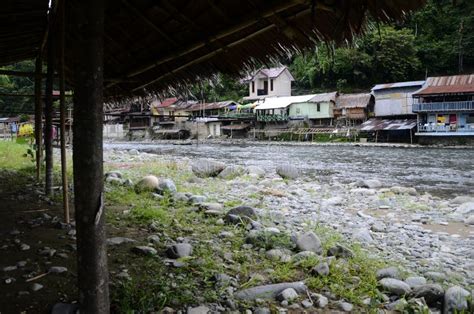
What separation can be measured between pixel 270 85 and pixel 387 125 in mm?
17359

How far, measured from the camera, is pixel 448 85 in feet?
105

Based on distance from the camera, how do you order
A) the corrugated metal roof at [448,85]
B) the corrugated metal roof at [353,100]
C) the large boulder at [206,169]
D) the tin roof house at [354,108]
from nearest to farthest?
the large boulder at [206,169] → the corrugated metal roof at [448,85] → the corrugated metal roof at [353,100] → the tin roof house at [354,108]

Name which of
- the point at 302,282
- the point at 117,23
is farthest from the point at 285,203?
the point at 117,23

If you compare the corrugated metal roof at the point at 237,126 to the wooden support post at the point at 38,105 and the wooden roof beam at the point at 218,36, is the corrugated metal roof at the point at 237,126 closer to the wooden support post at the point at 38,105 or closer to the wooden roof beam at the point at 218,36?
the wooden support post at the point at 38,105

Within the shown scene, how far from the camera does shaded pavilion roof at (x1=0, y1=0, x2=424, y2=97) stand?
2732 mm

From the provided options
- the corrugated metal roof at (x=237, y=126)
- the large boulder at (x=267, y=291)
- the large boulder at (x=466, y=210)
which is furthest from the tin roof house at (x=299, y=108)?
the large boulder at (x=267, y=291)

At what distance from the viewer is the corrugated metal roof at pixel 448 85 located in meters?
30.8

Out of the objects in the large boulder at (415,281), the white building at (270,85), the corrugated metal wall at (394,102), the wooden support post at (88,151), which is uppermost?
the white building at (270,85)

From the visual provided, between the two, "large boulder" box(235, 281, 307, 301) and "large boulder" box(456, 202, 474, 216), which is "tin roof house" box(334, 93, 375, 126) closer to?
"large boulder" box(456, 202, 474, 216)

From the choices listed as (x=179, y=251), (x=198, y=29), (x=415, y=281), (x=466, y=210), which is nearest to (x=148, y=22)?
(x=198, y=29)

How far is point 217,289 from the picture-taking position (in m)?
3.01

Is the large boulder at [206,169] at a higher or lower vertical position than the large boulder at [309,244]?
higher

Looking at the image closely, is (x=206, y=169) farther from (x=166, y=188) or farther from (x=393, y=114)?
(x=393, y=114)

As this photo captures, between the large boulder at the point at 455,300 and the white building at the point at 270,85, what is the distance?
44.8 m
